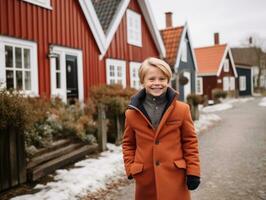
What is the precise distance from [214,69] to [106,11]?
849 inches

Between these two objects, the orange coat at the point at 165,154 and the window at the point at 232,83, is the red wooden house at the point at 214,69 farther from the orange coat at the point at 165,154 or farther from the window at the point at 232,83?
the orange coat at the point at 165,154

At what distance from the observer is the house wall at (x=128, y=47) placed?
13.8 meters

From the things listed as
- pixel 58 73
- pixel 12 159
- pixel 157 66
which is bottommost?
pixel 12 159

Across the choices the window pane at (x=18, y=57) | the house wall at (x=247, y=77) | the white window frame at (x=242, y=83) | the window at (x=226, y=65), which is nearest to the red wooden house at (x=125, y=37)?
the window pane at (x=18, y=57)

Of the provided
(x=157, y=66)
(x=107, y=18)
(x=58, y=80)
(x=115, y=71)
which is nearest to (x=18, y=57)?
(x=58, y=80)

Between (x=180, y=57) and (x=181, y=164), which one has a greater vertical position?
(x=180, y=57)

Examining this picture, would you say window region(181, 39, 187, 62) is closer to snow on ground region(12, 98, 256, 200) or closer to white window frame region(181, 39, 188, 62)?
white window frame region(181, 39, 188, 62)

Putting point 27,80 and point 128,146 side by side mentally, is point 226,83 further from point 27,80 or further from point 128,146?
point 128,146

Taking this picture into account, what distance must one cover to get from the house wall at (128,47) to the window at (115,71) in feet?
0.59

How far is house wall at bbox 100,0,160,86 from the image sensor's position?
13.8m

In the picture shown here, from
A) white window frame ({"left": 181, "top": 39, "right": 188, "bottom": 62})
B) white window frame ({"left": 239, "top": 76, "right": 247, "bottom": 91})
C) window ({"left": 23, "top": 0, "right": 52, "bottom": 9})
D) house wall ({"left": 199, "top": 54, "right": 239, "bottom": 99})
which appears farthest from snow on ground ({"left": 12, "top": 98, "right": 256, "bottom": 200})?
white window frame ({"left": 239, "top": 76, "right": 247, "bottom": 91})

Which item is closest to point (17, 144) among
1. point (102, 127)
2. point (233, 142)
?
point (102, 127)

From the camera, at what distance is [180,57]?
21828 mm

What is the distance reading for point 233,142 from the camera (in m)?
9.88
